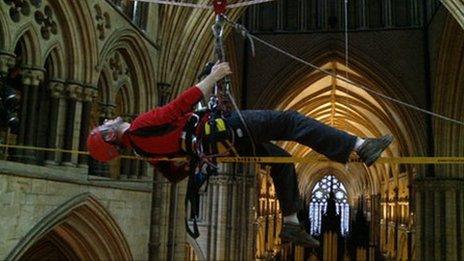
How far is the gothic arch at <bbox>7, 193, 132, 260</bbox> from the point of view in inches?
323

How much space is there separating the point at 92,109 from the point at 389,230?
22124mm

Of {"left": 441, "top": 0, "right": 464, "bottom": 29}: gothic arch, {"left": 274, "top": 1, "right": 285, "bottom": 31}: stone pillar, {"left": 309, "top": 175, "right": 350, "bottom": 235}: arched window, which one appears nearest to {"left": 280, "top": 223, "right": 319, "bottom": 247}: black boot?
{"left": 441, "top": 0, "right": 464, "bottom": 29}: gothic arch

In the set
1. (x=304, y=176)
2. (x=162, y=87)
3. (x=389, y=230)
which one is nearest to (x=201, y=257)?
(x=162, y=87)

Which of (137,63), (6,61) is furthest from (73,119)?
(137,63)

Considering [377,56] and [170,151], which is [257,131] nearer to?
[170,151]

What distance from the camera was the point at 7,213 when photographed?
22.7 feet

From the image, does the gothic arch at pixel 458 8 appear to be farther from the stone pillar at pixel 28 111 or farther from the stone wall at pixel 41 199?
the stone pillar at pixel 28 111

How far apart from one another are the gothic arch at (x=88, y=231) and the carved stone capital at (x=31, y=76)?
5.60 ft

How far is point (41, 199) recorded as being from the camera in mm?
7480

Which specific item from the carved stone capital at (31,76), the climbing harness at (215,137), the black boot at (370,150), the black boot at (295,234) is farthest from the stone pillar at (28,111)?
the black boot at (370,150)

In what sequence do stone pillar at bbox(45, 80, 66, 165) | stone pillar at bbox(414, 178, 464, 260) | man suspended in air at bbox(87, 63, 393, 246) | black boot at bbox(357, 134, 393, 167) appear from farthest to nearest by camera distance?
stone pillar at bbox(414, 178, 464, 260) → stone pillar at bbox(45, 80, 66, 165) → man suspended in air at bbox(87, 63, 393, 246) → black boot at bbox(357, 134, 393, 167)

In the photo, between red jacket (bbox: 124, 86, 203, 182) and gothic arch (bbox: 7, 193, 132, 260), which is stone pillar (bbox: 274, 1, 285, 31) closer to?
gothic arch (bbox: 7, 193, 132, 260)

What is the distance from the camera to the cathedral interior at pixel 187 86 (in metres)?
7.64

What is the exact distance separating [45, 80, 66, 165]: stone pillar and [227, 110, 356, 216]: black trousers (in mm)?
4958
